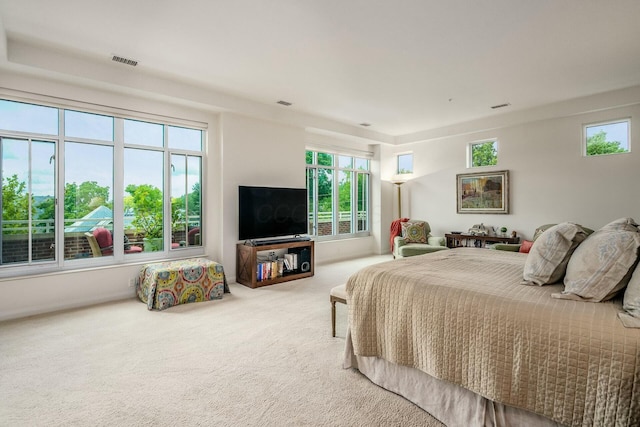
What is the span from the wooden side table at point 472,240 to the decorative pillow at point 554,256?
4.05 m

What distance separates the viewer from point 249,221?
480cm

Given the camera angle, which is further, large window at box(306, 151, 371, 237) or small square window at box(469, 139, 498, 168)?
large window at box(306, 151, 371, 237)

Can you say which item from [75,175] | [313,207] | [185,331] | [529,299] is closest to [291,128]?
[313,207]

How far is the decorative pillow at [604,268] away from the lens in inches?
58.6

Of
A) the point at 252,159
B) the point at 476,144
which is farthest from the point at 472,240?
the point at 252,159

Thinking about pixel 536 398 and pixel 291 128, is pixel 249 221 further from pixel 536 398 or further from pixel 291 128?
pixel 536 398

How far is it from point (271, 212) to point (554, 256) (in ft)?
12.6

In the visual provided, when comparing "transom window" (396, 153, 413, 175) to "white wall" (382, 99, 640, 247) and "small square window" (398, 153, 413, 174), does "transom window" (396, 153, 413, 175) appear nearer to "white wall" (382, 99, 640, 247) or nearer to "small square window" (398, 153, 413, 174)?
"small square window" (398, 153, 413, 174)

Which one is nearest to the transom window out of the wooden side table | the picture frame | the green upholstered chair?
the picture frame

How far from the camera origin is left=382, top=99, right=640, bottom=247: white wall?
15.5ft

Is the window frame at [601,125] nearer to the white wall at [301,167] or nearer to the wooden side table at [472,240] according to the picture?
the white wall at [301,167]

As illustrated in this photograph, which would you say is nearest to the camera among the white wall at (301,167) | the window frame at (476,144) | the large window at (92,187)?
the large window at (92,187)

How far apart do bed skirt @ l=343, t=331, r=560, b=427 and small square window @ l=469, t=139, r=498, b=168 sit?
17.3ft

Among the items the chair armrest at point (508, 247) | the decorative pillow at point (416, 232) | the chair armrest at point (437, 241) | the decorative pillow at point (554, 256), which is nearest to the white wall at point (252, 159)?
the decorative pillow at point (416, 232)
